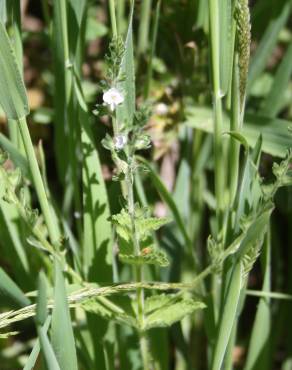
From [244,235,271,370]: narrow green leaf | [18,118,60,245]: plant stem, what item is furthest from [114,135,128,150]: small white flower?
[244,235,271,370]: narrow green leaf

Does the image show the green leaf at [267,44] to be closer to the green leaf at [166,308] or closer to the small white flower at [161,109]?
the small white flower at [161,109]

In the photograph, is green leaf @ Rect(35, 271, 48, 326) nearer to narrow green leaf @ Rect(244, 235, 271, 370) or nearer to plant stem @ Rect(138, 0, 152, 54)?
narrow green leaf @ Rect(244, 235, 271, 370)

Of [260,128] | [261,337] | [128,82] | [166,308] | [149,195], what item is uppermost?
[128,82]

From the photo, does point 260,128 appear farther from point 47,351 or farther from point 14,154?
point 47,351

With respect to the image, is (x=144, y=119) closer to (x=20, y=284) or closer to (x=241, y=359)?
(x=20, y=284)

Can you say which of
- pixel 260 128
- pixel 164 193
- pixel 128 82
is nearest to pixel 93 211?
pixel 164 193

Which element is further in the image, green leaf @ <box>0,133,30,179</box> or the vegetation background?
green leaf @ <box>0,133,30,179</box>

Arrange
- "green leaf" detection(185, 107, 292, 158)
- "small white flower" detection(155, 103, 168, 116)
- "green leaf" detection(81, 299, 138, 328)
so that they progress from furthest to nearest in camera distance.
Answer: "small white flower" detection(155, 103, 168, 116) < "green leaf" detection(185, 107, 292, 158) < "green leaf" detection(81, 299, 138, 328)
